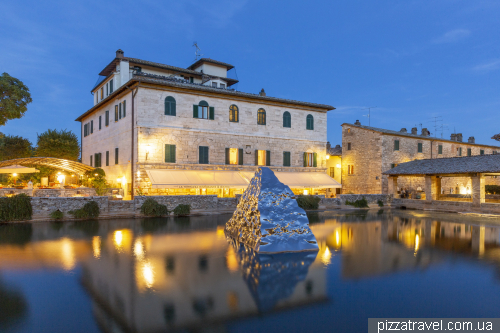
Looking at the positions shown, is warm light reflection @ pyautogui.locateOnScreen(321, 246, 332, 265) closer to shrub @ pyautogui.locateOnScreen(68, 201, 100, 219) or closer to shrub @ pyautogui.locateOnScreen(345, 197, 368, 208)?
shrub @ pyautogui.locateOnScreen(68, 201, 100, 219)

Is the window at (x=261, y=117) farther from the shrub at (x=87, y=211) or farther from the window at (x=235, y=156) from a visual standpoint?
the shrub at (x=87, y=211)

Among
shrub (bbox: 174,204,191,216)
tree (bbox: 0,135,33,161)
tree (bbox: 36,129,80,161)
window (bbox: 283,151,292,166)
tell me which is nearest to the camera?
shrub (bbox: 174,204,191,216)

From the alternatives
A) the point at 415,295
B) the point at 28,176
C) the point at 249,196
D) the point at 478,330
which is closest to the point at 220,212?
the point at 249,196

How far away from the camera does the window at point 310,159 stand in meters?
29.2

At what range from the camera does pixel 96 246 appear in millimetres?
10867

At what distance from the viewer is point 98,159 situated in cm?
2869

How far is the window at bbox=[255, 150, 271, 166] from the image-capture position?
2698 centimetres

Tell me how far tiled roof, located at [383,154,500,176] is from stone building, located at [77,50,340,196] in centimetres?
703

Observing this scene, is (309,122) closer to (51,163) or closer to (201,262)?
(51,163)

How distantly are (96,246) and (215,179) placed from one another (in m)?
13.1

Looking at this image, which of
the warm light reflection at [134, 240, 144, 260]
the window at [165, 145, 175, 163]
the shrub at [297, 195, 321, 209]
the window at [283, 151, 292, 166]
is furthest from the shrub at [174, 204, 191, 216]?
the window at [283, 151, 292, 166]

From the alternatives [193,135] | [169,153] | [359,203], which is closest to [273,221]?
[169,153]

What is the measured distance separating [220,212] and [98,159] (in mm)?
14327

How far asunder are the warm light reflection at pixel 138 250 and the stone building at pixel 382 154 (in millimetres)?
27017
